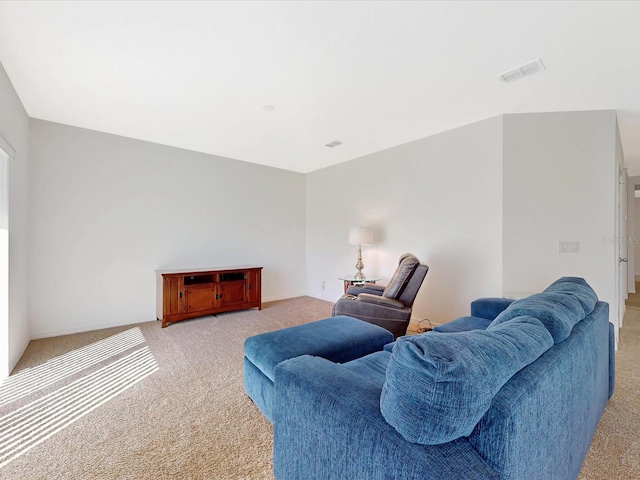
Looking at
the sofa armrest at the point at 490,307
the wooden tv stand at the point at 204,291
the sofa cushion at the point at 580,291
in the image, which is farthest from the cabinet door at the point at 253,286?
the sofa cushion at the point at 580,291

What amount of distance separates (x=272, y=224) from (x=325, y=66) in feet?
11.3

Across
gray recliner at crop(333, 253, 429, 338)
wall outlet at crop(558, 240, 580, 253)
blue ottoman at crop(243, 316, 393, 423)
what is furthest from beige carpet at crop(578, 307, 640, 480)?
gray recliner at crop(333, 253, 429, 338)

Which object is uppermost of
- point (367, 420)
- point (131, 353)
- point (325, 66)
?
point (325, 66)

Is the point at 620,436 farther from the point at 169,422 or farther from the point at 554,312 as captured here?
the point at 169,422

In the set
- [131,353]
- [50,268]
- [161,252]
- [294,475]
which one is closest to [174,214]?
[161,252]

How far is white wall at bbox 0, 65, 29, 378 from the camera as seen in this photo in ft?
8.17

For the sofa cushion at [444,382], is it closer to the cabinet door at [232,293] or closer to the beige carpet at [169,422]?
the beige carpet at [169,422]

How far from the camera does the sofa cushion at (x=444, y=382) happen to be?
30.7 inches

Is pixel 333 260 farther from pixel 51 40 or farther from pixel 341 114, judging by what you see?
pixel 51 40

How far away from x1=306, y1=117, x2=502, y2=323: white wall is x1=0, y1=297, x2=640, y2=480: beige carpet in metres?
1.54

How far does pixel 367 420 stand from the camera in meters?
0.95

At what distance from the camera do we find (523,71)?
2.30 meters

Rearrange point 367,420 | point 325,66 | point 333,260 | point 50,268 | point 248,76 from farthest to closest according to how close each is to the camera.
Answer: point 333,260 < point 50,268 < point 248,76 < point 325,66 < point 367,420

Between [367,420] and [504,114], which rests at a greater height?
[504,114]
